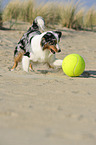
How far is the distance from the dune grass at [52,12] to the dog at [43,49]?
24.4 feet

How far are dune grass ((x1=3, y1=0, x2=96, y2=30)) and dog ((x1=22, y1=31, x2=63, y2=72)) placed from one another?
7437mm

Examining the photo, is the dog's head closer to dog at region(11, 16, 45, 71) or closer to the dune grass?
dog at region(11, 16, 45, 71)

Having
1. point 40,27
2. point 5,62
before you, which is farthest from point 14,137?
point 5,62

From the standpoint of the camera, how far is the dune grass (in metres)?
12.0

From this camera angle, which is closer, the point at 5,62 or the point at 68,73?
the point at 68,73

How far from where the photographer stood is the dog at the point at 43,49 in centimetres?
430

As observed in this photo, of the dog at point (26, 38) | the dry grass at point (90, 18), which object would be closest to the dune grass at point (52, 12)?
the dry grass at point (90, 18)

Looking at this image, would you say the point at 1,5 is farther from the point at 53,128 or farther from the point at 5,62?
the point at 53,128

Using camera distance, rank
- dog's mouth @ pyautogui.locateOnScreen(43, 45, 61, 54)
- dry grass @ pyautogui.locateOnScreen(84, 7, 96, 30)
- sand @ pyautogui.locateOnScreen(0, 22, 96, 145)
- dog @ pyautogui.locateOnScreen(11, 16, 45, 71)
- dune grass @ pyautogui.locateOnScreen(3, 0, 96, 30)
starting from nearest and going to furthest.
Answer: sand @ pyautogui.locateOnScreen(0, 22, 96, 145), dog's mouth @ pyautogui.locateOnScreen(43, 45, 61, 54), dog @ pyautogui.locateOnScreen(11, 16, 45, 71), dune grass @ pyautogui.locateOnScreen(3, 0, 96, 30), dry grass @ pyautogui.locateOnScreen(84, 7, 96, 30)

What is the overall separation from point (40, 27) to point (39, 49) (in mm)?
998

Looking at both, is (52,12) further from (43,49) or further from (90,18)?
(43,49)

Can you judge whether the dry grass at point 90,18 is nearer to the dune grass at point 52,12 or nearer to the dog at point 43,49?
the dune grass at point 52,12

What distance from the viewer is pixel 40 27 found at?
5254 mm

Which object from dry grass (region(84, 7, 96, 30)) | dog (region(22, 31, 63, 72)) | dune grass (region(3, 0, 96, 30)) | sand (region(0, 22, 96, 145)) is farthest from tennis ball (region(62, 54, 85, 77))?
dry grass (region(84, 7, 96, 30))
